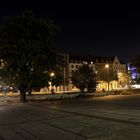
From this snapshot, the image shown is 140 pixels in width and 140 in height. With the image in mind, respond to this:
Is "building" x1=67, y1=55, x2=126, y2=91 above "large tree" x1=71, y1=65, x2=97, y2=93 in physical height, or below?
above

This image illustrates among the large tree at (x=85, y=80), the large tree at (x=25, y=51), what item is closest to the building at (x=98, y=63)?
the large tree at (x=85, y=80)

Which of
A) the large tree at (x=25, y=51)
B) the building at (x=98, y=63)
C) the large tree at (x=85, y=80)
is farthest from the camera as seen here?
the building at (x=98, y=63)

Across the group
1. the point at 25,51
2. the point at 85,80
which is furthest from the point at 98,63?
the point at 25,51

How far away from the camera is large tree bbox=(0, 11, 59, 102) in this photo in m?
43.6

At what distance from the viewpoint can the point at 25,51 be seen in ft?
144

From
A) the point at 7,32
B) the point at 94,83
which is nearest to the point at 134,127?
the point at 7,32

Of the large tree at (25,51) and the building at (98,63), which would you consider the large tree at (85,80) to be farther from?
the building at (98,63)

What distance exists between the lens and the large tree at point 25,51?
43625mm

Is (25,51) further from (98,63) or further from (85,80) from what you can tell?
(98,63)

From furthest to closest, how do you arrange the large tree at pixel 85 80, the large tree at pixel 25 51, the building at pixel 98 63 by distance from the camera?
1. the building at pixel 98 63
2. the large tree at pixel 85 80
3. the large tree at pixel 25 51

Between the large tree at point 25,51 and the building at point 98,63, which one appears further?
the building at point 98,63

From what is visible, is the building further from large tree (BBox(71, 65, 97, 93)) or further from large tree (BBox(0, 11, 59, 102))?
large tree (BBox(0, 11, 59, 102))

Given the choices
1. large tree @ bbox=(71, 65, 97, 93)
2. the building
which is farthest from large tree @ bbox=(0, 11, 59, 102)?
the building

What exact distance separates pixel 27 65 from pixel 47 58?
3376mm
